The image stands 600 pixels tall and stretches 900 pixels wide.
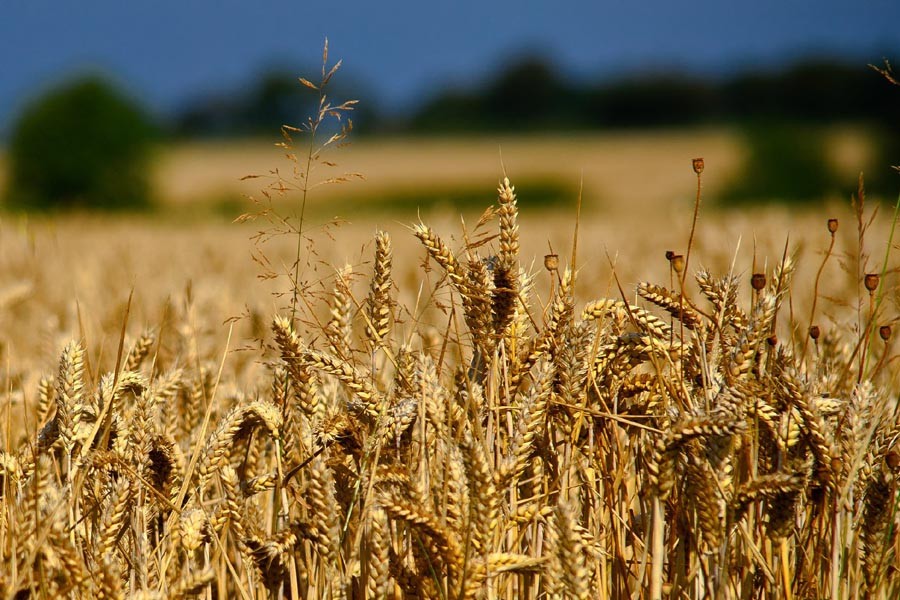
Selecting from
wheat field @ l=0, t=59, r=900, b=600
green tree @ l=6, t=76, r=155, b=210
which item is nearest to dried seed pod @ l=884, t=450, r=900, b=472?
wheat field @ l=0, t=59, r=900, b=600

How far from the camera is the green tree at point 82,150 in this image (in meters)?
31.8

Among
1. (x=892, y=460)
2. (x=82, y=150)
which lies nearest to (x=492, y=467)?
(x=892, y=460)

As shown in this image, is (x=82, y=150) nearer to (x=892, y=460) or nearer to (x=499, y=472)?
(x=499, y=472)

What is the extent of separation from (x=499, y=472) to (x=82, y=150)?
111 ft

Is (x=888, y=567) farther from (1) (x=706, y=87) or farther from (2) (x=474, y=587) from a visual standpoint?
(1) (x=706, y=87)

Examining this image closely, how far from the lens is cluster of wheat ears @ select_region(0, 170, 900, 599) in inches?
48.3

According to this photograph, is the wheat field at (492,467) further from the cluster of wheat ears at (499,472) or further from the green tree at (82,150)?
the green tree at (82,150)

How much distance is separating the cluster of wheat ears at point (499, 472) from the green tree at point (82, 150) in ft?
104

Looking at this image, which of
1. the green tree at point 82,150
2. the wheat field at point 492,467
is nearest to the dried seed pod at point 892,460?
the wheat field at point 492,467

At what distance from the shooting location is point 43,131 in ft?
108

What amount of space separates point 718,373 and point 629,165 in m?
40.4

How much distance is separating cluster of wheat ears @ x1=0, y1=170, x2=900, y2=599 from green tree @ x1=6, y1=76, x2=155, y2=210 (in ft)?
104

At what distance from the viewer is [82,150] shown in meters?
31.9

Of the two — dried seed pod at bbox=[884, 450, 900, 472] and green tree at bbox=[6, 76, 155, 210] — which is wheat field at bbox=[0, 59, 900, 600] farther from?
green tree at bbox=[6, 76, 155, 210]
